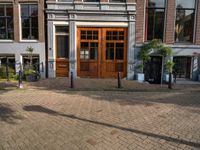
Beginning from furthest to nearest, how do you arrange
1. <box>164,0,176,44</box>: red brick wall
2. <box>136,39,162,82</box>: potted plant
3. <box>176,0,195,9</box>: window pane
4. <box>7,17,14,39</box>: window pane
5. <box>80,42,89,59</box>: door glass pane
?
1. <box>7,17,14,39</box>: window pane
2. <box>80,42,89,59</box>: door glass pane
3. <box>176,0,195,9</box>: window pane
4. <box>164,0,176,44</box>: red brick wall
5. <box>136,39,162,82</box>: potted plant

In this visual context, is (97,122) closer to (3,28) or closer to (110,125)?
(110,125)

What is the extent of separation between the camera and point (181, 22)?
14914mm

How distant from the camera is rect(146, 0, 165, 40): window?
48.2ft

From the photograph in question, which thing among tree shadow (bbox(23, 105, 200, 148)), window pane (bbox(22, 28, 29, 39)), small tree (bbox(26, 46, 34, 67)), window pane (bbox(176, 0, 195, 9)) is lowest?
tree shadow (bbox(23, 105, 200, 148))

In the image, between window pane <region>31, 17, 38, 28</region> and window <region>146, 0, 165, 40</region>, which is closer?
window <region>146, 0, 165, 40</region>

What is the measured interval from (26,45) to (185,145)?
12.9 meters

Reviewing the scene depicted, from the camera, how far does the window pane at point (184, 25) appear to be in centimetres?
1484

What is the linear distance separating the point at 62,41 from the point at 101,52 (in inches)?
112

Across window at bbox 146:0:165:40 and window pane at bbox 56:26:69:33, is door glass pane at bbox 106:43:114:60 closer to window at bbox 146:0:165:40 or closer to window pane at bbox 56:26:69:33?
window at bbox 146:0:165:40

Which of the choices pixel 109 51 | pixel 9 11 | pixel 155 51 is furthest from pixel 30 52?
pixel 155 51

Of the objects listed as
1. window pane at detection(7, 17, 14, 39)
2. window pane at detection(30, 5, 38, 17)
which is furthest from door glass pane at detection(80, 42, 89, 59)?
window pane at detection(7, 17, 14, 39)

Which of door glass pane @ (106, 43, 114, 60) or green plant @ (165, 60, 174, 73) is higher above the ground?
door glass pane @ (106, 43, 114, 60)

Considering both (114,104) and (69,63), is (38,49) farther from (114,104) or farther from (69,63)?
(114,104)

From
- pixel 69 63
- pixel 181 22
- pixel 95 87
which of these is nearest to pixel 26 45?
pixel 69 63
